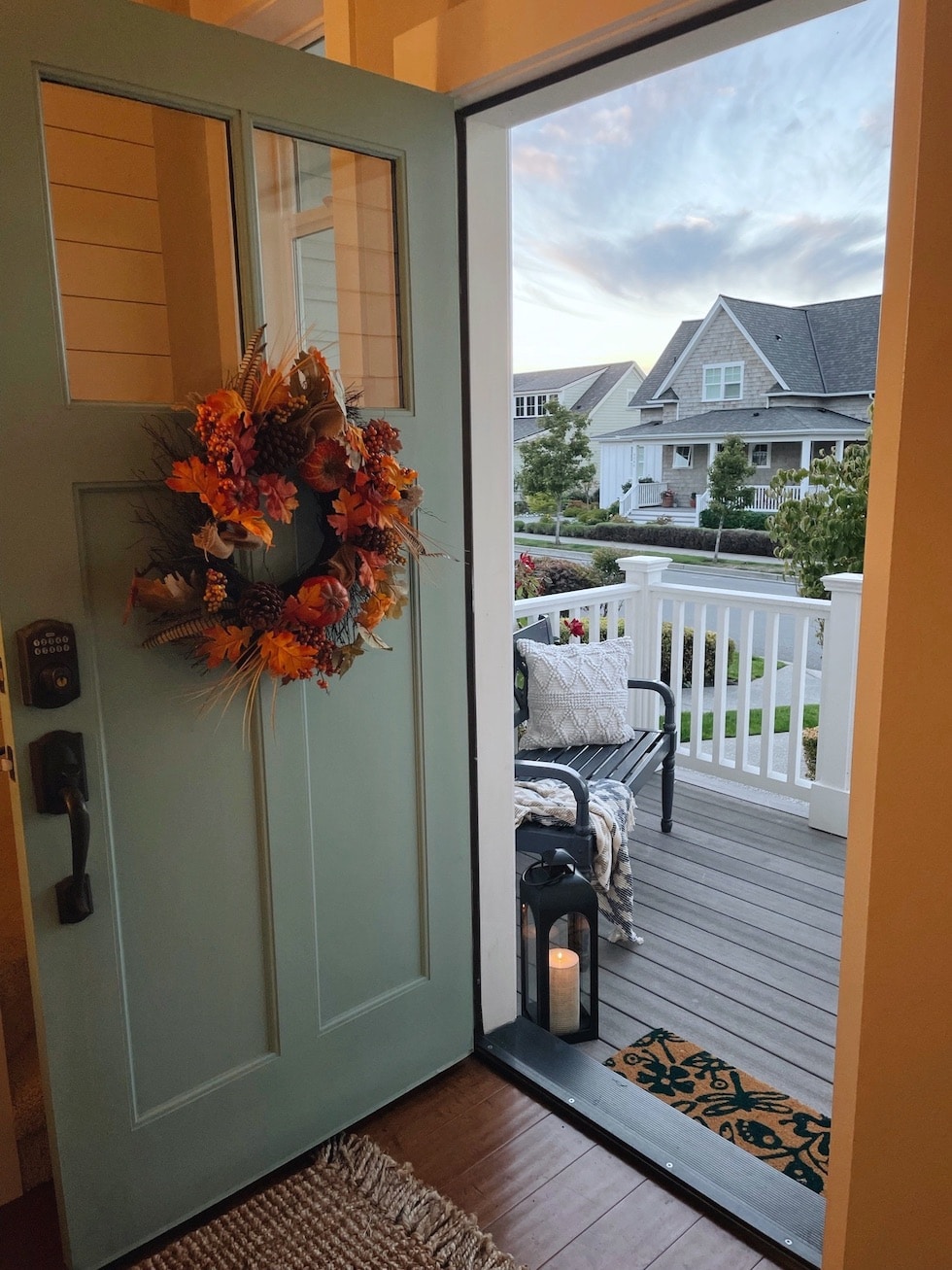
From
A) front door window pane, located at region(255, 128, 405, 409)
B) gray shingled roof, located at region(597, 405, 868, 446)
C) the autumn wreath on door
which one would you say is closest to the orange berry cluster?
the autumn wreath on door

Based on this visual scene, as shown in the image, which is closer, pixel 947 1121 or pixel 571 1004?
pixel 947 1121

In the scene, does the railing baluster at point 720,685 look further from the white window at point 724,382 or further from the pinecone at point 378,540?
the pinecone at point 378,540

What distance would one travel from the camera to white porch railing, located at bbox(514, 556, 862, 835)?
354 cm

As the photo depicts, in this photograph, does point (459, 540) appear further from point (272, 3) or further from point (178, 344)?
point (272, 3)

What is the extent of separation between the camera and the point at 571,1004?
7.86 feet

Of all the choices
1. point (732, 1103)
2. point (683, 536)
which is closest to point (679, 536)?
point (683, 536)

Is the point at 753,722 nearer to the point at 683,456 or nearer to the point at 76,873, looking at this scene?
the point at 683,456

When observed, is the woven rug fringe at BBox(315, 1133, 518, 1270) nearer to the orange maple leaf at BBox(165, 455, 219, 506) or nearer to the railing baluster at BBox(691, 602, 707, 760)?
the orange maple leaf at BBox(165, 455, 219, 506)

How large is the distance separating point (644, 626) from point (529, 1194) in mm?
2899

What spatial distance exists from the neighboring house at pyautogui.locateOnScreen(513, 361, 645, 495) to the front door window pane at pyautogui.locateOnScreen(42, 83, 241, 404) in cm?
225

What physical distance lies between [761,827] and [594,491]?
1.62m

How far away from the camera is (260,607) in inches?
59.2

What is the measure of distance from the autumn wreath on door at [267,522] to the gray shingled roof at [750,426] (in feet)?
7.87

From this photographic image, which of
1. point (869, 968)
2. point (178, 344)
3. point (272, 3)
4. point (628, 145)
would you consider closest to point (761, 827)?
point (869, 968)
